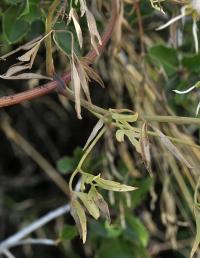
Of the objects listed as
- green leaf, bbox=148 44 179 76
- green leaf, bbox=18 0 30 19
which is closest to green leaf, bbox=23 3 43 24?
green leaf, bbox=18 0 30 19

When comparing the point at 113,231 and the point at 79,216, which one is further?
Answer: the point at 113,231

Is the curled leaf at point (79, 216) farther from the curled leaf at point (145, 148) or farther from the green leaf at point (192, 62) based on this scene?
the green leaf at point (192, 62)

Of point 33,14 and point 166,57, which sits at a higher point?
A: point 33,14

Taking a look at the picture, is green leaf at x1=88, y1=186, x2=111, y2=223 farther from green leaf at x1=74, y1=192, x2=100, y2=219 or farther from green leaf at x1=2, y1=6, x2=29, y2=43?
green leaf at x1=2, y1=6, x2=29, y2=43

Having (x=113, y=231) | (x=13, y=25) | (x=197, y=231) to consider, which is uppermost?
(x=13, y=25)

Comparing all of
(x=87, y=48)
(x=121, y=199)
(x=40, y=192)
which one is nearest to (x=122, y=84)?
(x=87, y=48)

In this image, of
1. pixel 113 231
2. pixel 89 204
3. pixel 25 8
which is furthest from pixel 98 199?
pixel 113 231

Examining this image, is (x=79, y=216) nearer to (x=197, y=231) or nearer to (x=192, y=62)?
(x=197, y=231)
